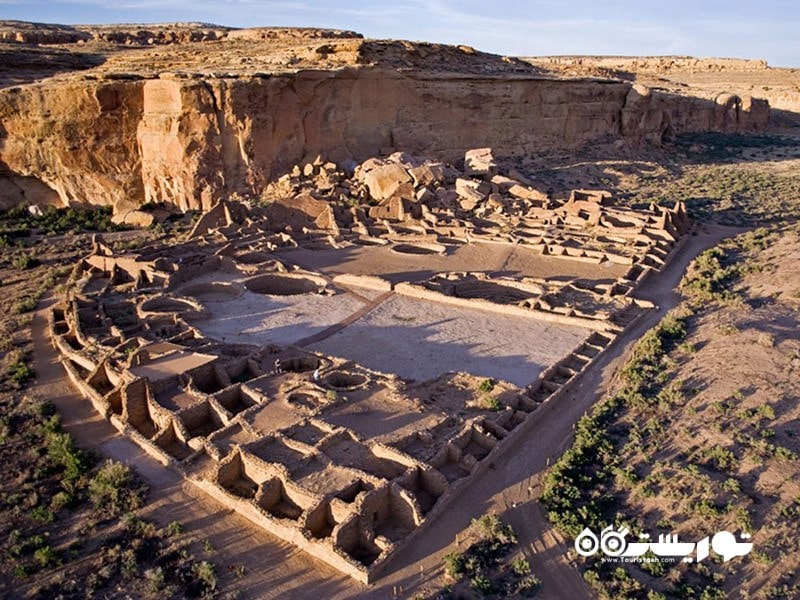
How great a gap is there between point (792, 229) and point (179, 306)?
2462cm

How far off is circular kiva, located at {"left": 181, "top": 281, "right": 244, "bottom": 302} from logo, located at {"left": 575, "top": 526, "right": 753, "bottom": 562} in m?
14.3

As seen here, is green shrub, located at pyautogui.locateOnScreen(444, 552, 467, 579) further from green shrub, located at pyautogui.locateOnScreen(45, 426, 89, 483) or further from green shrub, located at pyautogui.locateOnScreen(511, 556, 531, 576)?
green shrub, located at pyautogui.locateOnScreen(45, 426, 89, 483)

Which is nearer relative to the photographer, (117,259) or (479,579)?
(479,579)

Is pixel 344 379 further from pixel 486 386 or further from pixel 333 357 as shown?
pixel 486 386

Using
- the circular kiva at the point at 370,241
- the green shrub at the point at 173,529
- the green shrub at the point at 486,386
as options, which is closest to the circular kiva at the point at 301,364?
the green shrub at the point at 486,386

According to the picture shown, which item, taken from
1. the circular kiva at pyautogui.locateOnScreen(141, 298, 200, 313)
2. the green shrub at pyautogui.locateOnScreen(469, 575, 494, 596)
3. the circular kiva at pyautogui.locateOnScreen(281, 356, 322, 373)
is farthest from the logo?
the circular kiva at pyautogui.locateOnScreen(141, 298, 200, 313)

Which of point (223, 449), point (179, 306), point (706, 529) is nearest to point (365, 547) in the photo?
point (223, 449)

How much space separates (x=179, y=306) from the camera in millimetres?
20250

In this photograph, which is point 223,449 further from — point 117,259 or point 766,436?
point 117,259

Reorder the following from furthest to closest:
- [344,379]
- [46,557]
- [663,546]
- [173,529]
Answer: [344,379], [173,529], [46,557], [663,546]

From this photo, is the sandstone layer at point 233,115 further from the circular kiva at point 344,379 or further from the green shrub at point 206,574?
the green shrub at point 206,574

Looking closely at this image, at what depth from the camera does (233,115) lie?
32.4 metres

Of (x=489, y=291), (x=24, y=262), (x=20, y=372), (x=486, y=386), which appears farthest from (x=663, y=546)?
(x=24, y=262)

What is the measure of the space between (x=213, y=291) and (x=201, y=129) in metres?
14.0
